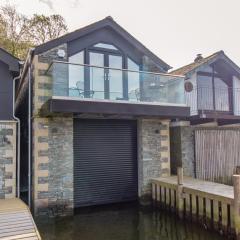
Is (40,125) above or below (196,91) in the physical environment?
below

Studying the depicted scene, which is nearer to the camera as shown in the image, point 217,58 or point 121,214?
point 121,214

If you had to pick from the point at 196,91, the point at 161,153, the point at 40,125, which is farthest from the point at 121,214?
the point at 196,91

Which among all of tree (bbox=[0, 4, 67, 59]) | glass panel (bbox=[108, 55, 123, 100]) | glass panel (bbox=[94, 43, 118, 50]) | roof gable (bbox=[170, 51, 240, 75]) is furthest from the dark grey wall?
tree (bbox=[0, 4, 67, 59])

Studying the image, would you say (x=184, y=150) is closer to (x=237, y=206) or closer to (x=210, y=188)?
(x=210, y=188)

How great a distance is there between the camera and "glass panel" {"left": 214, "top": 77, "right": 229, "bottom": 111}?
17403mm

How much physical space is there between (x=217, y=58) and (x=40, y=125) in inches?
434

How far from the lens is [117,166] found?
13375mm

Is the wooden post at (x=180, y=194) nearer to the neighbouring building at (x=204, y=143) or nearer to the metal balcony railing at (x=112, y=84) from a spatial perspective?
the metal balcony railing at (x=112, y=84)

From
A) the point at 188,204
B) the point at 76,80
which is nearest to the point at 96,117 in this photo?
the point at 76,80

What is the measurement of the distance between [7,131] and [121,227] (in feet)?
18.2

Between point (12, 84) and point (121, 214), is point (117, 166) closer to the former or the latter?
point (121, 214)

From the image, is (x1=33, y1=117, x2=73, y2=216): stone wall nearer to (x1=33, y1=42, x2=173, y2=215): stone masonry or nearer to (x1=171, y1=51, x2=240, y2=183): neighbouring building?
(x1=33, y1=42, x2=173, y2=215): stone masonry

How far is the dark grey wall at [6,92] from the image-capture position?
1112 centimetres

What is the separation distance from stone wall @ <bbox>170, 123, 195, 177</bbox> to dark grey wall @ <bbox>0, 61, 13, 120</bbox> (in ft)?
26.1
